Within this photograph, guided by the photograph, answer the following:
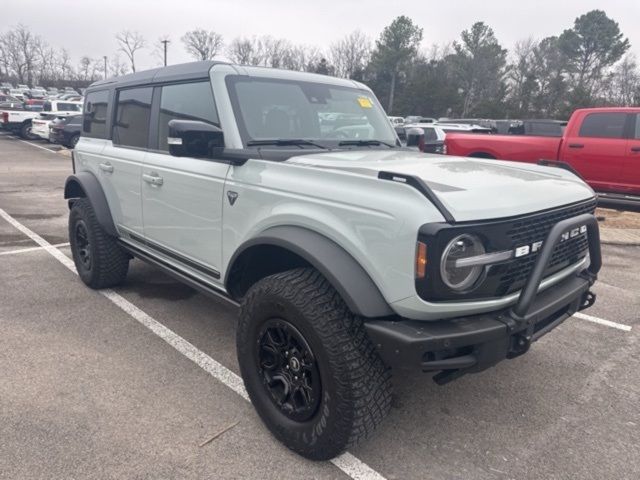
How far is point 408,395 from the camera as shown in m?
3.21

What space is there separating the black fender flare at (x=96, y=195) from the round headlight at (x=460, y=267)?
335 cm

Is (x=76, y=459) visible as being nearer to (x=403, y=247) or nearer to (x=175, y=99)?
(x=403, y=247)

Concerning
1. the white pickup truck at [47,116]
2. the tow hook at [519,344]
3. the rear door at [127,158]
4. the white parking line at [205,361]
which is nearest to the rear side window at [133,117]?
the rear door at [127,158]

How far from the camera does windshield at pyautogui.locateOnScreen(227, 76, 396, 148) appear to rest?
10.8 feet

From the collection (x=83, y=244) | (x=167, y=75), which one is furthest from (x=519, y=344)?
(x=83, y=244)

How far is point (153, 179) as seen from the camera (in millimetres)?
3770

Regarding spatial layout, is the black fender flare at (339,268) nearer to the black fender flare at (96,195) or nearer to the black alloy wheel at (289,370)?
the black alloy wheel at (289,370)

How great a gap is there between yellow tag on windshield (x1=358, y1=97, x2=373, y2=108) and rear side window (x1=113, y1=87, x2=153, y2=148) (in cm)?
165

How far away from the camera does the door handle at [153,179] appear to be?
370 centimetres

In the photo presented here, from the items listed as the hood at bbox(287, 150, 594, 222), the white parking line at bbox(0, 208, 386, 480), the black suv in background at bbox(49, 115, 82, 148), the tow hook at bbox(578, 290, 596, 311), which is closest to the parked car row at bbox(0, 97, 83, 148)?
the black suv in background at bbox(49, 115, 82, 148)

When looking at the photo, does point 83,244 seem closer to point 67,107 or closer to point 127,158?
point 127,158

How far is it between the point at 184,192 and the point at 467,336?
6.98ft

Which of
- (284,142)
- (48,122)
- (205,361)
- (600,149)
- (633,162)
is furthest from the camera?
(48,122)

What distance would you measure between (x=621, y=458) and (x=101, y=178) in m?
4.43
